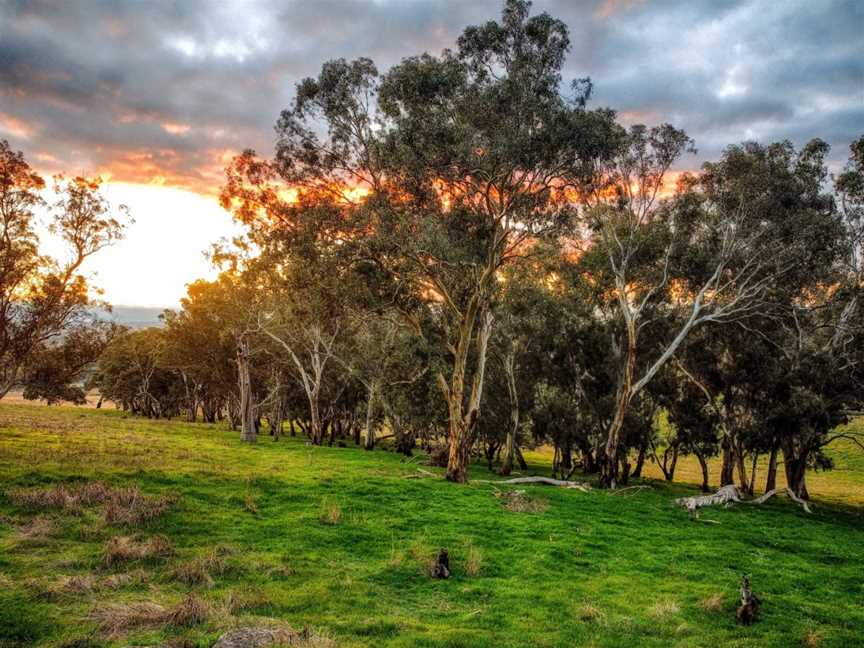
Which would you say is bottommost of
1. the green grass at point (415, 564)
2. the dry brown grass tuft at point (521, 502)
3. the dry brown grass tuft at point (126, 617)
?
the dry brown grass tuft at point (521, 502)

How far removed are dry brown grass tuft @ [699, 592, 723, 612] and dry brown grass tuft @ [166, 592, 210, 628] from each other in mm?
10885

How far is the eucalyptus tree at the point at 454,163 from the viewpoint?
25.4 meters

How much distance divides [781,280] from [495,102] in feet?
72.1

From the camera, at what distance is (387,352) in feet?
152

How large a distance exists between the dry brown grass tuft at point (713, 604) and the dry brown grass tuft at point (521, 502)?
1031cm

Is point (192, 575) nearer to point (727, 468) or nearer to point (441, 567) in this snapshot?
point (441, 567)

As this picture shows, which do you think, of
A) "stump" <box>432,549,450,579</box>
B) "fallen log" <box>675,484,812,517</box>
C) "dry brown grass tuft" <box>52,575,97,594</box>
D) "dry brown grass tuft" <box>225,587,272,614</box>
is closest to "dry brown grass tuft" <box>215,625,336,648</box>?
"dry brown grass tuft" <box>225,587,272,614</box>

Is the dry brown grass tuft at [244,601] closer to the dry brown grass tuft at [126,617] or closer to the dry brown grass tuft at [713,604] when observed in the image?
the dry brown grass tuft at [126,617]

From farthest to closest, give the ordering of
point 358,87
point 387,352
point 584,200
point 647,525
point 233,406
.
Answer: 1. point 233,406
2. point 387,352
3. point 584,200
4. point 358,87
5. point 647,525

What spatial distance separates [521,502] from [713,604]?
12193mm

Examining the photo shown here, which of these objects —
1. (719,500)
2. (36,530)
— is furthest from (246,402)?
(719,500)

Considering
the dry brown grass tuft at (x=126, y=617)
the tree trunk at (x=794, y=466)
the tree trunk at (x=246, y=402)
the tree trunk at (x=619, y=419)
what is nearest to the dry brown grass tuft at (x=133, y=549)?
the dry brown grass tuft at (x=126, y=617)

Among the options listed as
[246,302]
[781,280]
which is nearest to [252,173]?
[246,302]

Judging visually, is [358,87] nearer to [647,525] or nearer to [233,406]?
[647,525]
